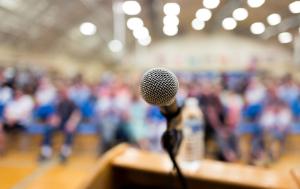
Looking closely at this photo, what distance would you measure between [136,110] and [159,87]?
249cm

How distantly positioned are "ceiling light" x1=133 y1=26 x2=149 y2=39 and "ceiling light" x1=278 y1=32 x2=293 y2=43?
38.3 inches

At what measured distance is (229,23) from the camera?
2.32 m

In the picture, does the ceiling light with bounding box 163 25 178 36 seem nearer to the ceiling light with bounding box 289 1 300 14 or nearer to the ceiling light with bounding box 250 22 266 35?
the ceiling light with bounding box 250 22 266 35

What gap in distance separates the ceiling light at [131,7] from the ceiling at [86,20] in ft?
0.22

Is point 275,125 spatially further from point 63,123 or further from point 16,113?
point 16,113

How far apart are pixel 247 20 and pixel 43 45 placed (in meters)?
1.65

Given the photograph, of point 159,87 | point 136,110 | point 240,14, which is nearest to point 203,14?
point 240,14

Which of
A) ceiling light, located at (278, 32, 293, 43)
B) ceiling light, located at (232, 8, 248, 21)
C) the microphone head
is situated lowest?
the microphone head

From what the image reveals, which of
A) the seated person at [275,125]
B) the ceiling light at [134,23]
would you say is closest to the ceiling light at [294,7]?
the ceiling light at [134,23]

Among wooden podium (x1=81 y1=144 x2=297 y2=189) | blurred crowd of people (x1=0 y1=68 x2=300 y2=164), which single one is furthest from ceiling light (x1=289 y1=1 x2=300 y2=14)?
wooden podium (x1=81 y1=144 x2=297 y2=189)

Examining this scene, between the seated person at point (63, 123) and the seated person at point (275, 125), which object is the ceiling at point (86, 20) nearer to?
the seated person at point (63, 123)

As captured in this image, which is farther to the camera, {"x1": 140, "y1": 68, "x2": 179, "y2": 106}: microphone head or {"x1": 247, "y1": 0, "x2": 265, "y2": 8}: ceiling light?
{"x1": 247, "y1": 0, "x2": 265, "y2": 8}: ceiling light

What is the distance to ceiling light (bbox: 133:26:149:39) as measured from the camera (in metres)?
2.40

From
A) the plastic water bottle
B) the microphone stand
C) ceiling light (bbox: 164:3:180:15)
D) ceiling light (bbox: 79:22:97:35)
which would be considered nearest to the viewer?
the microphone stand
